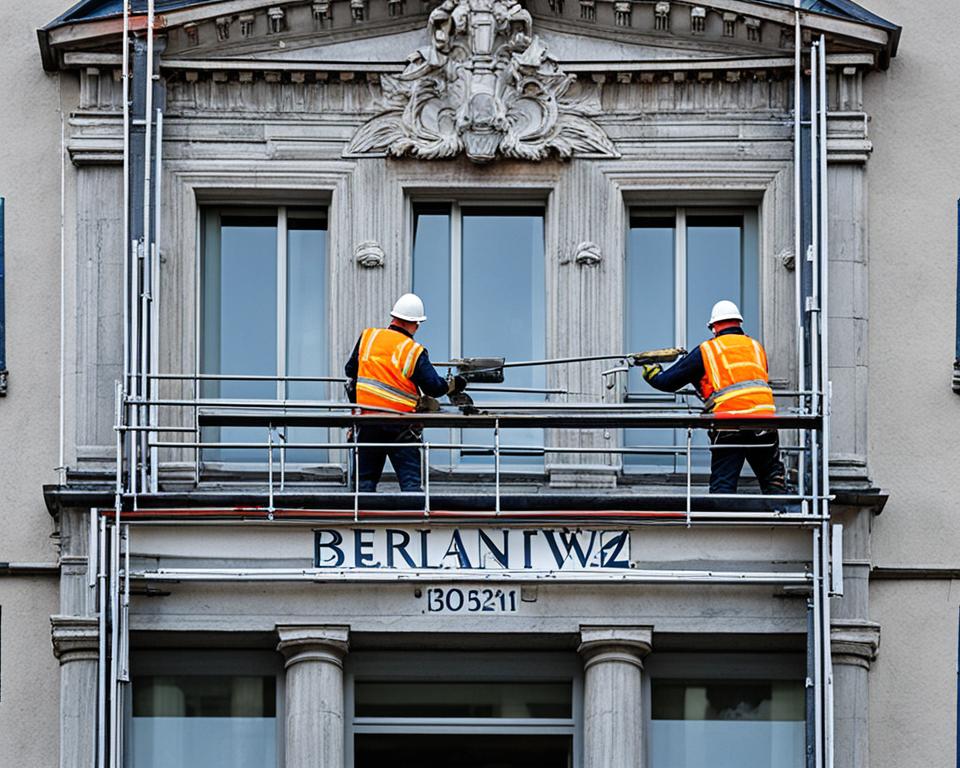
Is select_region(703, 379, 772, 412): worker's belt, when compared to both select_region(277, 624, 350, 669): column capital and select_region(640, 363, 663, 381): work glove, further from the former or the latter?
select_region(277, 624, 350, 669): column capital

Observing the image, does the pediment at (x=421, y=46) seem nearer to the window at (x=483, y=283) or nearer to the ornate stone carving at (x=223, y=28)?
the ornate stone carving at (x=223, y=28)

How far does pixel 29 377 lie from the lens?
31.8 m

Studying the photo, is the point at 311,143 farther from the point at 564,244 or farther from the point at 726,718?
the point at 726,718

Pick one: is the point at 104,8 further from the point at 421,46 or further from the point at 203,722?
the point at 203,722

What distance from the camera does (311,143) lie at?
32438mm

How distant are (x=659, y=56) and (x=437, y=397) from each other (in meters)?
3.83

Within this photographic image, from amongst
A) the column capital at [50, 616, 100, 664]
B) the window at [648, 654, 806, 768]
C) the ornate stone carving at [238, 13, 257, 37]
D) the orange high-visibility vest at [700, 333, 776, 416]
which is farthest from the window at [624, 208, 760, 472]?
the column capital at [50, 616, 100, 664]

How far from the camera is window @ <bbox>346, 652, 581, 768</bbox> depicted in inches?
1225

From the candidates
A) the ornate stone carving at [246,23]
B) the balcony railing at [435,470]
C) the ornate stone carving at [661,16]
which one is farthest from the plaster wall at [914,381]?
the ornate stone carving at [246,23]

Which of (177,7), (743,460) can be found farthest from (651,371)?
(177,7)

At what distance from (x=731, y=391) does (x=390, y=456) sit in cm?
292

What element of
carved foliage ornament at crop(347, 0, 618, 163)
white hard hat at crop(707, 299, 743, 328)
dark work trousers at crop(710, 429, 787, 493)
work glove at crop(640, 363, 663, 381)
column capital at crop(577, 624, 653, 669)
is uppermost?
carved foliage ornament at crop(347, 0, 618, 163)

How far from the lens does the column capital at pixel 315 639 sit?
101 feet

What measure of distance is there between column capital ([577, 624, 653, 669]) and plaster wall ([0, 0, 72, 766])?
4.50 m
